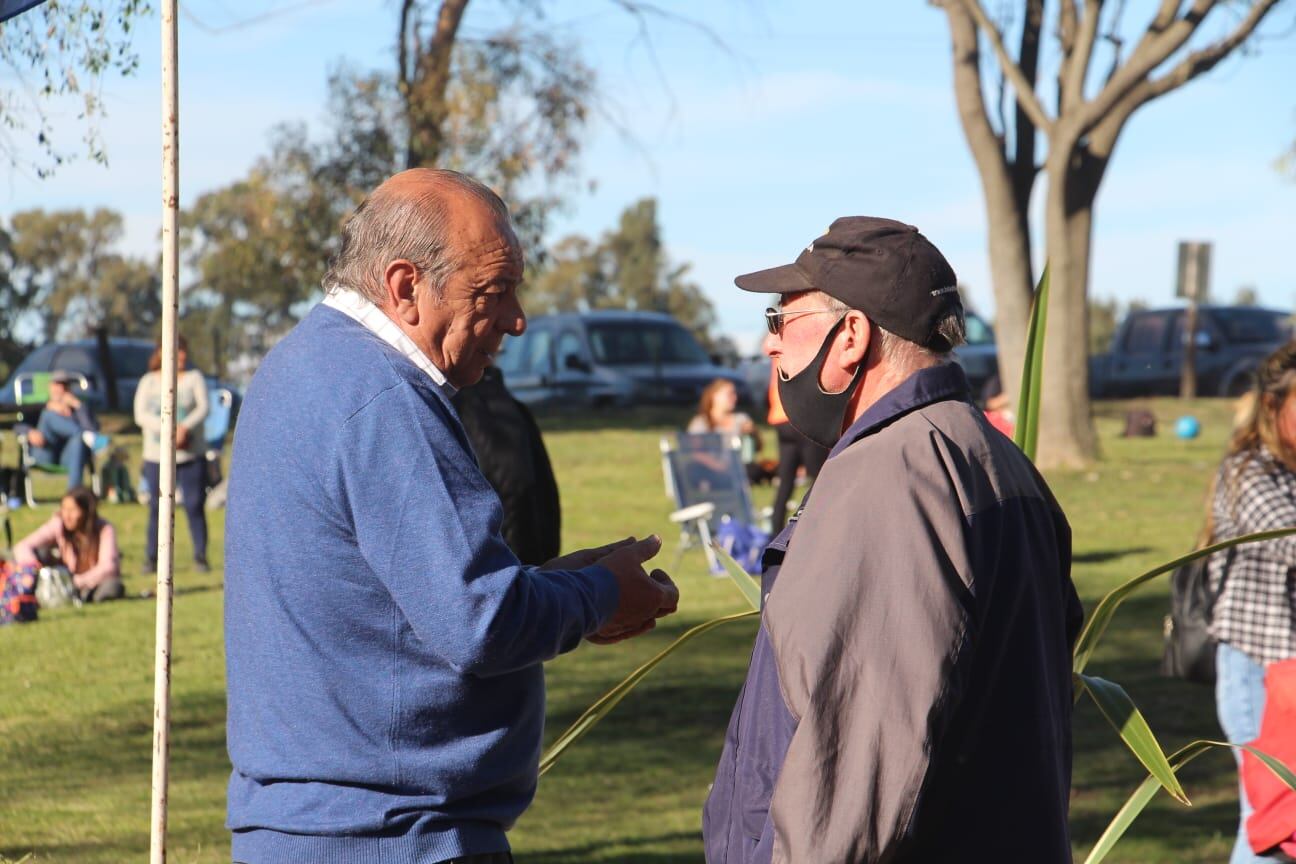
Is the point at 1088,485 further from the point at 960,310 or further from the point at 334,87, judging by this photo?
the point at 960,310

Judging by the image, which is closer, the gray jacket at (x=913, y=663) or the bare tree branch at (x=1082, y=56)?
the gray jacket at (x=913, y=663)

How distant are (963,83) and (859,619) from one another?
16.7 m

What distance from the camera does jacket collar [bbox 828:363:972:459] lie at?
2455 millimetres

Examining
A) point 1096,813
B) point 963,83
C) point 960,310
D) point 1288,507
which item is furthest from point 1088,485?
point 960,310

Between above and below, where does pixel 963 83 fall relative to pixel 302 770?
above

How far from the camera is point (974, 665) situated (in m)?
2.35

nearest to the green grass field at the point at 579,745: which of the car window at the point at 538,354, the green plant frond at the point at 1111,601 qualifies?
the green plant frond at the point at 1111,601

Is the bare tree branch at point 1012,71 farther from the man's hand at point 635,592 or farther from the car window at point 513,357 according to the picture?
the man's hand at point 635,592

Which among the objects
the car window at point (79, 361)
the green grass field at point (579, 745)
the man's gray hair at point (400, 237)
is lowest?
the green grass field at point (579, 745)

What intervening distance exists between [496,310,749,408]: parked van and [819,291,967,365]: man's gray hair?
2100 centimetres

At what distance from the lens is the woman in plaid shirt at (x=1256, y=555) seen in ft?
14.8

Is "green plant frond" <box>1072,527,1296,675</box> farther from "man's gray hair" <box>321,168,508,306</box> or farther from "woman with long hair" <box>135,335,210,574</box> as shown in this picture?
"woman with long hair" <box>135,335,210,574</box>

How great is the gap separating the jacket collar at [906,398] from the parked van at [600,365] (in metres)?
21.1

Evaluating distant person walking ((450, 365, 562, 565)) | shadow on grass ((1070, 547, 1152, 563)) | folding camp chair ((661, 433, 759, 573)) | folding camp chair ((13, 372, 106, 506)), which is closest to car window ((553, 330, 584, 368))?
folding camp chair ((13, 372, 106, 506))
